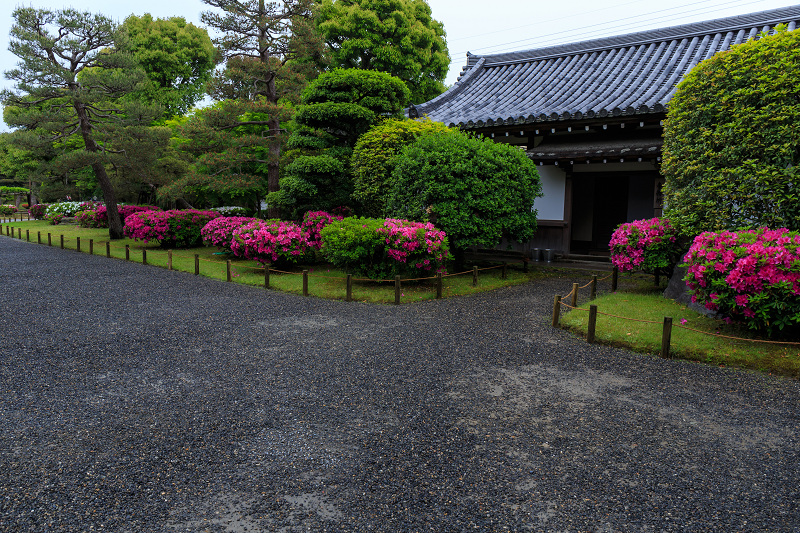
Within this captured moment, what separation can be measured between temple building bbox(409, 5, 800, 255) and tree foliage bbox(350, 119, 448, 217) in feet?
8.66

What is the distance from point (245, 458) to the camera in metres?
3.84

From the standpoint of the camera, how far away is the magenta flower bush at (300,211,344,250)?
13.1 metres

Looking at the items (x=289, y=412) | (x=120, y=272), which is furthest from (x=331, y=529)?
(x=120, y=272)

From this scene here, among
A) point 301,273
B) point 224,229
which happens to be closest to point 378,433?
point 301,273

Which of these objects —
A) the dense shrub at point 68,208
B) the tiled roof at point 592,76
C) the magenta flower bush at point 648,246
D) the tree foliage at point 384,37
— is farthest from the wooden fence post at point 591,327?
the dense shrub at point 68,208

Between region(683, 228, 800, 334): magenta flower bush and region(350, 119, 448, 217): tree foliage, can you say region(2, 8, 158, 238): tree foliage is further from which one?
region(683, 228, 800, 334): magenta flower bush

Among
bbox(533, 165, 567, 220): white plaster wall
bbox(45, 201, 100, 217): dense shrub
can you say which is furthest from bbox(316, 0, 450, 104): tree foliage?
bbox(45, 201, 100, 217): dense shrub

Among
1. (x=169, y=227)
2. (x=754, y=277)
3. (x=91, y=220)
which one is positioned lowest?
(x=754, y=277)

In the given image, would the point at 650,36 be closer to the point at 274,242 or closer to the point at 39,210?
the point at 274,242

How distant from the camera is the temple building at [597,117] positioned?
1269 cm

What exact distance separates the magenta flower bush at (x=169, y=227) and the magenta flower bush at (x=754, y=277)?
57.8 feet

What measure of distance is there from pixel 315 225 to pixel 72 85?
1364 cm

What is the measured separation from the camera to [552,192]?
47.3ft

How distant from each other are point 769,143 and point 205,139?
15624mm
